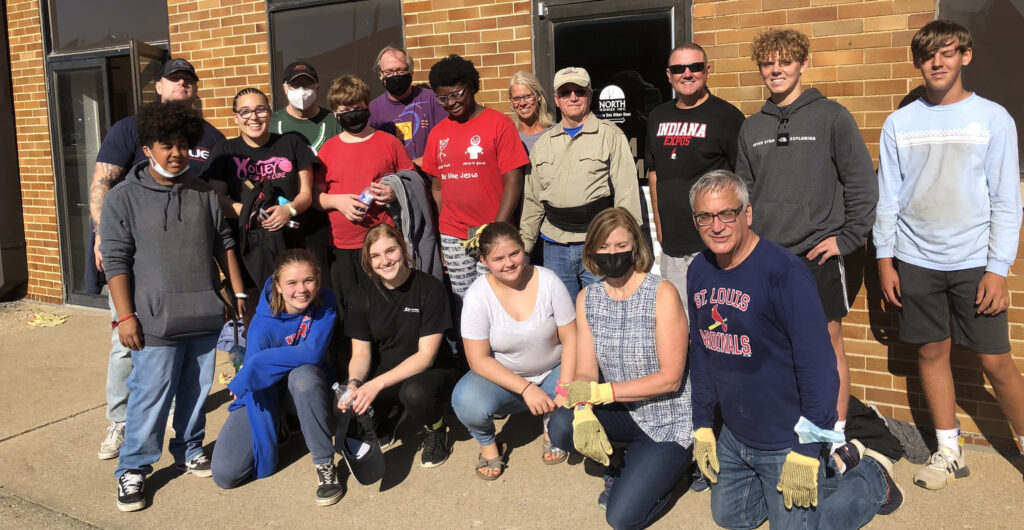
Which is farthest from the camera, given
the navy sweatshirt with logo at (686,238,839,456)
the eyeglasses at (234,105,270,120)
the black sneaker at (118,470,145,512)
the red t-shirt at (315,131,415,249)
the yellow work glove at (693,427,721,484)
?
the red t-shirt at (315,131,415,249)

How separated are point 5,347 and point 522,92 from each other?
15.9 ft

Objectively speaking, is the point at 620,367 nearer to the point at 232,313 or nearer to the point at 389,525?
the point at 389,525

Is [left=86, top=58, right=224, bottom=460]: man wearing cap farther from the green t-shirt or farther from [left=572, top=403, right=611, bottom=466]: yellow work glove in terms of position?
[left=572, top=403, right=611, bottom=466]: yellow work glove

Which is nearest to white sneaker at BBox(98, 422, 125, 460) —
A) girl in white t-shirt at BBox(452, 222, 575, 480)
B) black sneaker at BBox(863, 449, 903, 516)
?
girl in white t-shirt at BBox(452, 222, 575, 480)

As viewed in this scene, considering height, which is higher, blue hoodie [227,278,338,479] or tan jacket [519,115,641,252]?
tan jacket [519,115,641,252]

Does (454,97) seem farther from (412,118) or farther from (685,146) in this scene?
(685,146)

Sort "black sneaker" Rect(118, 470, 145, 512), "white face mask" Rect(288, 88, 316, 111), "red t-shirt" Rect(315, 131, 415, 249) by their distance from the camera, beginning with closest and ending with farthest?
1. "black sneaker" Rect(118, 470, 145, 512)
2. "red t-shirt" Rect(315, 131, 415, 249)
3. "white face mask" Rect(288, 88, 316, 111)

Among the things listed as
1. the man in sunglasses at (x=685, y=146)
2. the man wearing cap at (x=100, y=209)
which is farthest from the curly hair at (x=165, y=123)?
the man in sunglasses at (x=685, y=146)

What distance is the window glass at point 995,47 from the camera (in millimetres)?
4039

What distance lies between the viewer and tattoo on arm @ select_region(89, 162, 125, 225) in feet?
14.2

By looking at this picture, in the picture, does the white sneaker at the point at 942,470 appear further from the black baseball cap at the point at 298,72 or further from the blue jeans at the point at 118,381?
the blue jeans at the point at 118,381

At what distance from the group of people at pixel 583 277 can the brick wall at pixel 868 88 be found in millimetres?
479

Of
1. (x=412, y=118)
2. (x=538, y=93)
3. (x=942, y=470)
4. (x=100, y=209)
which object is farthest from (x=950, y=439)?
(x=100, y=209)

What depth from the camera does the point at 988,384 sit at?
4.16 m
